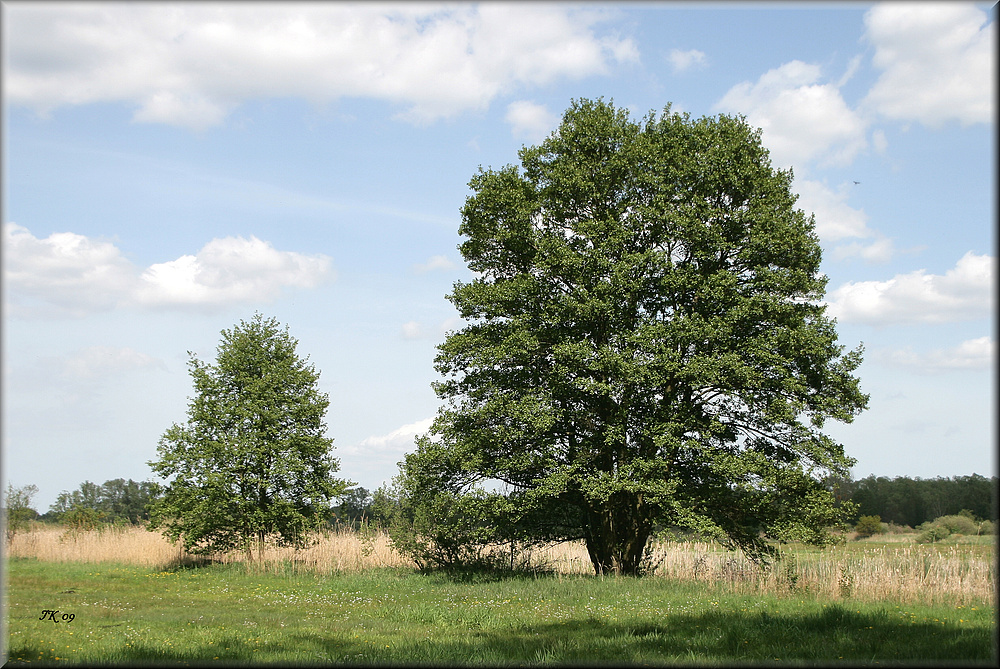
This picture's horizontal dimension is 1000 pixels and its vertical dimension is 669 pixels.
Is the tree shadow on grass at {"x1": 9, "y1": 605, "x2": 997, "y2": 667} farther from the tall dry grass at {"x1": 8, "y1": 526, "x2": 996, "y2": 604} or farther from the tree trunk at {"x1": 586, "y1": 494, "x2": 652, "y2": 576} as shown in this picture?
the tree trunk at {"x1": 586, "y1": 494, "x2": 652, "y2": 576}

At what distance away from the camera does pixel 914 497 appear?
54094 mm

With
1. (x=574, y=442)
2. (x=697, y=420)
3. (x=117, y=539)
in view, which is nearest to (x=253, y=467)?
(x=117, y=539)

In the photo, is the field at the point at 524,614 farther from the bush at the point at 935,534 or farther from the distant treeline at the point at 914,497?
the distant treeline at the point at 914,497

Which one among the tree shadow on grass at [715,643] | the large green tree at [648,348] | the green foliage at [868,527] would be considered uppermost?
the large green tree at [648,348]

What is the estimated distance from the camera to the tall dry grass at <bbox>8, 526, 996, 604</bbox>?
15508 millimetres

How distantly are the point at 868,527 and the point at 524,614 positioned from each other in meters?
45.3

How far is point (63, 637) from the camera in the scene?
10.7 meters

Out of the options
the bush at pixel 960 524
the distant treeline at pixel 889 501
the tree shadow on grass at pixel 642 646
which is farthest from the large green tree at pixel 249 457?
the bush at pixel 960 524

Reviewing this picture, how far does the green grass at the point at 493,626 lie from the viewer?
30.1 ft

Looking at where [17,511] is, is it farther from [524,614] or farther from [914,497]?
[914,497]

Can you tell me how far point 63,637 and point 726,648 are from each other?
9636 mm

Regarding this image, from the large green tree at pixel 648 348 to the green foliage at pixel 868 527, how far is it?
1442 inches

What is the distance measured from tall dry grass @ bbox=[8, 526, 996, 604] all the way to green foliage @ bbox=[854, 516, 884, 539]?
99.8 ft

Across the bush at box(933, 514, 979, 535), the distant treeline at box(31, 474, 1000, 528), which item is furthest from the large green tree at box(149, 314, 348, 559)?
the bush at box(933, 514, 979, 535)
